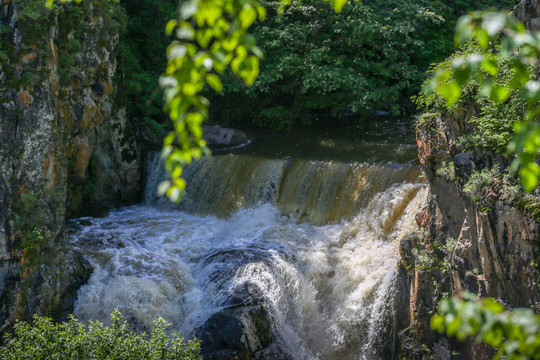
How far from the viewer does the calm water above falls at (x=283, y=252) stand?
834cm

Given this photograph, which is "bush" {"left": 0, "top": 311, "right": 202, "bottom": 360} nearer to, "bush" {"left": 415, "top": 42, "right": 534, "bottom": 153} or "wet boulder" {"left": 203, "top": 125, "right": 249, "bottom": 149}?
"bush" {"left": 415, "top": 42, "right": 534, "bottom": 153}

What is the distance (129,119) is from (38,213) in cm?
639

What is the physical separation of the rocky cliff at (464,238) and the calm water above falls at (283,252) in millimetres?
818

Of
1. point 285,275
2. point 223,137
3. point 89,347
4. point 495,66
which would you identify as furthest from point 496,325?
point 223,137

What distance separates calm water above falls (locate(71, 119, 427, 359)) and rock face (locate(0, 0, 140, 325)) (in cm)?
81

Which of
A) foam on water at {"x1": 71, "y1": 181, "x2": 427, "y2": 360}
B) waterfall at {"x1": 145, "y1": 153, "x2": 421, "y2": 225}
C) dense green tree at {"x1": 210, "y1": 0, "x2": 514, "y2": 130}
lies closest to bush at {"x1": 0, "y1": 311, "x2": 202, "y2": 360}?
foam on water at {"x1": 71, "y1": 181, "x2": 427, "y2": 360}

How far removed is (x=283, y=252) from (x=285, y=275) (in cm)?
66

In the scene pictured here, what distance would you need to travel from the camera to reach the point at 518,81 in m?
1.99

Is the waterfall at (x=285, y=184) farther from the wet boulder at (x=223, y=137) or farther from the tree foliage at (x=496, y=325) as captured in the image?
the tree foliage at (x=496, y=325)

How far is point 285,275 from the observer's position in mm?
8938

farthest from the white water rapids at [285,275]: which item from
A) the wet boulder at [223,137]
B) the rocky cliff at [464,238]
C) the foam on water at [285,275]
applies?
the wet boulder at [223,137]

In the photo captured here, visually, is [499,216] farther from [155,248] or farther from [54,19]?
[54,19]

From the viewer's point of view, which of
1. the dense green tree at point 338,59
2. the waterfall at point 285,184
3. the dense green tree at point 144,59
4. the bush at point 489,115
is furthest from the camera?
the dense green tree at point 144,59

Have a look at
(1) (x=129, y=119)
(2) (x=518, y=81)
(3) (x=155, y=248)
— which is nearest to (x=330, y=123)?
(1) (x=129, y=119)
